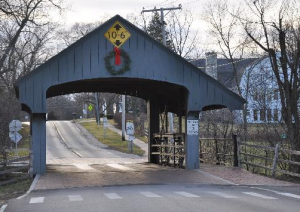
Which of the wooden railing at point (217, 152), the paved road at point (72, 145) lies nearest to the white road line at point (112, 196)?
the wooden railing at point (217, 152)

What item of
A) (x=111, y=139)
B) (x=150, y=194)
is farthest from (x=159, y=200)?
(x=111, y=139)

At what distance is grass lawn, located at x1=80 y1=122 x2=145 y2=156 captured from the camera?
179 ft

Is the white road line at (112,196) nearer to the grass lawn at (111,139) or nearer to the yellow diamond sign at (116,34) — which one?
the yellow diamond sign at (116,34)

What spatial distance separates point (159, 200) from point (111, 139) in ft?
174

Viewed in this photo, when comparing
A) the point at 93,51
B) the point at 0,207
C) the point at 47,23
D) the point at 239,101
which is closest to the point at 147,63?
the point at 93,51

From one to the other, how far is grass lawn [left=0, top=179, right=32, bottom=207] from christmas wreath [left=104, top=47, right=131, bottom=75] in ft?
17.4

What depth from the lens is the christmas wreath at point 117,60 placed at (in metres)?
20.8

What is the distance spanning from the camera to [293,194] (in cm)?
1453

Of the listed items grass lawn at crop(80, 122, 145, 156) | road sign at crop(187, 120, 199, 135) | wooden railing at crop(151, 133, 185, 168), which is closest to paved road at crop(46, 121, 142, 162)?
grass lawn at crop(80, 122, 145, 156)

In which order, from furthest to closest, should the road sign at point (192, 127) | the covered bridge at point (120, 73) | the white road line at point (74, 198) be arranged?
the road sign at point (192, 127) < the covered bridge at point (120, 73) < the white road line at point (74, 198)

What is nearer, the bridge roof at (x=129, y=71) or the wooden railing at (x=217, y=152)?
the bridge roof at (x=129, y=71)

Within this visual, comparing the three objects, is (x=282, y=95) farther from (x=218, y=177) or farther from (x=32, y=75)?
(x=32, y=75)

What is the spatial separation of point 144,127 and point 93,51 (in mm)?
51213

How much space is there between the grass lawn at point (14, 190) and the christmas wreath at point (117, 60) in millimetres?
5305
